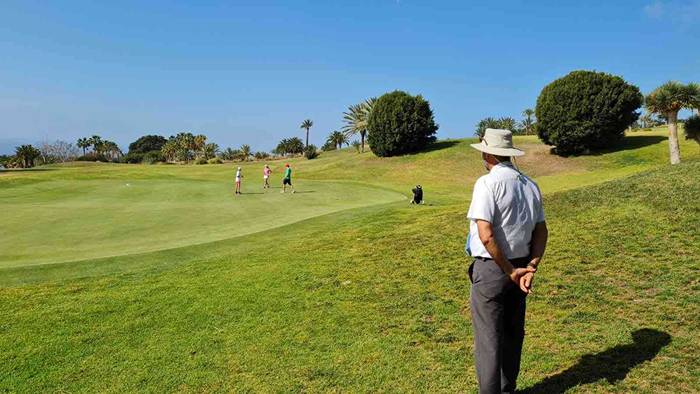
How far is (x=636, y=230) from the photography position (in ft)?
→ 33.0

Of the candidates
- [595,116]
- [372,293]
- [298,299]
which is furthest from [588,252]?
[595,116]

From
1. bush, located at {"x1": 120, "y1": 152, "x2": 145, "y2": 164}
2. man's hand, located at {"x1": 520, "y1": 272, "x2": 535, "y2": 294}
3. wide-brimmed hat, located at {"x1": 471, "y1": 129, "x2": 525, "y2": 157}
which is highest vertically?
bush, located at {"x1": 120, "y1": 152, "x2": 145, "y2": 164}

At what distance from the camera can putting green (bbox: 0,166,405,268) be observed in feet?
50.5

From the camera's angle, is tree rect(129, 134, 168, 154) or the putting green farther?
tree rect(129, 134, 168, 154)

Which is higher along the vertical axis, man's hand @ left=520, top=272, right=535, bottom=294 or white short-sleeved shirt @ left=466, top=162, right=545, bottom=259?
white short-sleeved shirt @ left=466, top=162, right=545, bottom=259

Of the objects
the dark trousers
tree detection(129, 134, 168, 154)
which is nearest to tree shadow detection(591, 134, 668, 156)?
the dark trousers

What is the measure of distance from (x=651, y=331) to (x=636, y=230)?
186 inches

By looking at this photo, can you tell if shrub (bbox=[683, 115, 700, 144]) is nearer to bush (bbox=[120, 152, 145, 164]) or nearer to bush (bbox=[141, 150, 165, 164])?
bush (bbox=[120, 152, 145, 164])

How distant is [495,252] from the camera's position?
4.43 m

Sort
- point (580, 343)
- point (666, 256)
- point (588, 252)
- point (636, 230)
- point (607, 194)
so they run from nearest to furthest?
point (580, 343) → point (666, 256) → point (588, 252) → point (636, 230) → point (607, 194)

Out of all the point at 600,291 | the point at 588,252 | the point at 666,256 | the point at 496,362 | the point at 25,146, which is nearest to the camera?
the point at 496,362

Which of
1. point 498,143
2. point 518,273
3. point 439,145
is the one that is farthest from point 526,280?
point 439,145

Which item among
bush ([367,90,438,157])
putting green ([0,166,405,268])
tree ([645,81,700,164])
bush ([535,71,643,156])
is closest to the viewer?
putting green ([0,166,405,268])

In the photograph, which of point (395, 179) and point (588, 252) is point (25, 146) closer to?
point (395, 179)
